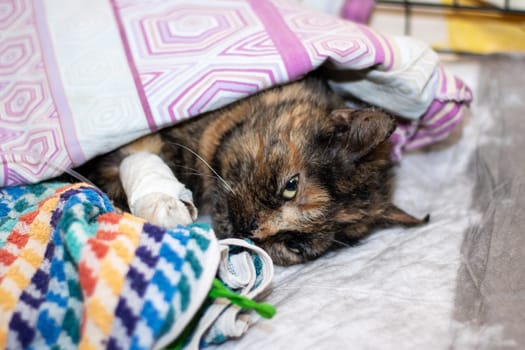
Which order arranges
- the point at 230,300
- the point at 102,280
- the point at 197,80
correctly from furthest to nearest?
the point at 197,80, the point at 230,300, the point at 102,280

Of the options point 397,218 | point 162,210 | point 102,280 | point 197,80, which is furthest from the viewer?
point 397,218

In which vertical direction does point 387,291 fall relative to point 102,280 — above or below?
below

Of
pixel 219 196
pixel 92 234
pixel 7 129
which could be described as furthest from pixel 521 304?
pixel 7 129

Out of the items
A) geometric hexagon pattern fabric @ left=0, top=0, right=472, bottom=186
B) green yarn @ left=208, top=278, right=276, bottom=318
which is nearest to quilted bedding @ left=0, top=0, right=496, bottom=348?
geometric hexagon pattern fabric @ left=0, top=0, right=472, bottom=186

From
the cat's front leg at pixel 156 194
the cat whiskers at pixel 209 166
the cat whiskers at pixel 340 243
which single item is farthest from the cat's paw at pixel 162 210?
the cat whiskers at pixel 340 243

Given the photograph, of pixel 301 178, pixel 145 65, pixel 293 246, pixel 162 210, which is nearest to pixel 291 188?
pixel 301 178

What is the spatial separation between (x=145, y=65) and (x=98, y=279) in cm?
60

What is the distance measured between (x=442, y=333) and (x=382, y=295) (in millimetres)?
162

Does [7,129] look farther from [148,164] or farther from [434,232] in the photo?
[434,232]

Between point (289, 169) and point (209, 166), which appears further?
point (209, 166)

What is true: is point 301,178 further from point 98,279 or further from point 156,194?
point 98,279

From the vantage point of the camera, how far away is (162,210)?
1.19 metres

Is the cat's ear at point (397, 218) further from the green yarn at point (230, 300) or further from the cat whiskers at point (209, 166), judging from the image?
the green yarn at point (230, 300)

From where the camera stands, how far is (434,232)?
56.6 inches
